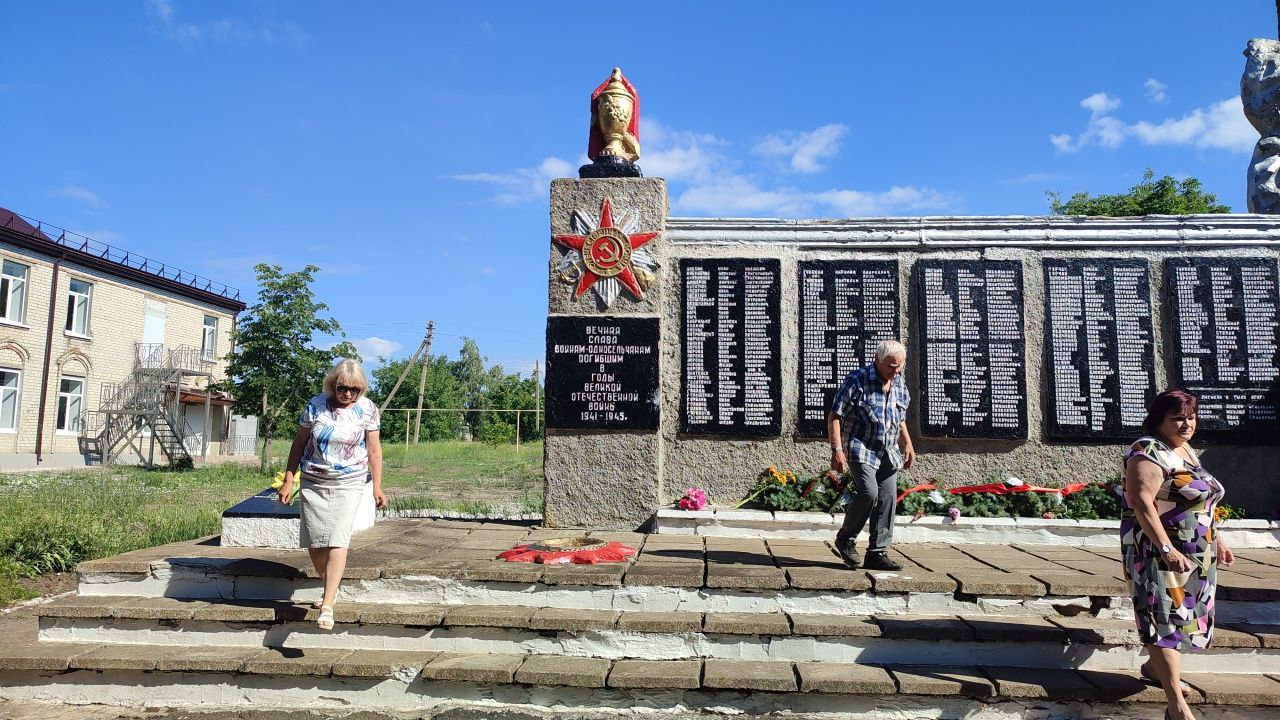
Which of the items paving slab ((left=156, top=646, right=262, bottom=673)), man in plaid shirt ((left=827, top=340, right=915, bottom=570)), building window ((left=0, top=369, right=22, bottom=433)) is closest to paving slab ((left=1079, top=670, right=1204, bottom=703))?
man in plaid shirt ((left=827, top=340, right=915, bottom=570))

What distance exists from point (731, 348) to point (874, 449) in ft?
7.94

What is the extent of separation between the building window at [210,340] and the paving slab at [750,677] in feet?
105

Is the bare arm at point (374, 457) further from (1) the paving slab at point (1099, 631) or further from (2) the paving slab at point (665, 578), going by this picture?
(1) the paving slab at point (1099, 631)

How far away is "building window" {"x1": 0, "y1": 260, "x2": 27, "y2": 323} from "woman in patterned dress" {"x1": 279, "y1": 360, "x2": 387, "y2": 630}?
24.0m

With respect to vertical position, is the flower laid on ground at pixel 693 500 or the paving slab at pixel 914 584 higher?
the flower laid on ground at pixel 693 500

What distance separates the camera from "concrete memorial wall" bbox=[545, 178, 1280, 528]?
6938mm

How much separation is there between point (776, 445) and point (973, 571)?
2492mm

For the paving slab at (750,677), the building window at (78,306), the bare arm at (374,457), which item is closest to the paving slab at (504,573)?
the bare arm at (374,457)

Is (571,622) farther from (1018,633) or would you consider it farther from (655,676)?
(1018,633)

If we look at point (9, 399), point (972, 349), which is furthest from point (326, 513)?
point (9, 399)

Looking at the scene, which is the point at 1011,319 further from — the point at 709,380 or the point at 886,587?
the point at 886,587

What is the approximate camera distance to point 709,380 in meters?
7.18

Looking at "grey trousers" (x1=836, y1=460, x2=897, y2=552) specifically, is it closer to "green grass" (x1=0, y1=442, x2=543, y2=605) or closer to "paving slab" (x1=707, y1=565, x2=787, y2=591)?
"paving slab" (x1=707, y1=565, x2=787, y2=591)

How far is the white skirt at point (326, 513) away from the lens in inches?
164
